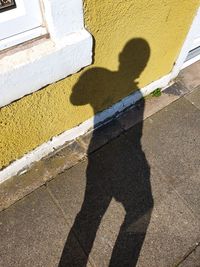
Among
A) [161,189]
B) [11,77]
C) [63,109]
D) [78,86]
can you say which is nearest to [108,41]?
[78,86]

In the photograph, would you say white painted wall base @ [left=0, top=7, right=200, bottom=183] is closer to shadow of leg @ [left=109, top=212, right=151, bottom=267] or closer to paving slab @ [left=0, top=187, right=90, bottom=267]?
paving slab @ [left=0, top=187, right=90, bottom=267]

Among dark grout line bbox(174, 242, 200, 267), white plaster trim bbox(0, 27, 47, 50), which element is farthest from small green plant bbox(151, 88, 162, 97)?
white plaster trim bbox(0, 27, 47, 50)

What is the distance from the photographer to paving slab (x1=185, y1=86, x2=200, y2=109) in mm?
3897

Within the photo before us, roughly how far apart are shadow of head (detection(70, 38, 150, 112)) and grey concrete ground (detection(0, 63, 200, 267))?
1.37 ft

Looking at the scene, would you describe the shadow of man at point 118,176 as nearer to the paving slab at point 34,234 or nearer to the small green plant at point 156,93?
the paving slab at point 34,234

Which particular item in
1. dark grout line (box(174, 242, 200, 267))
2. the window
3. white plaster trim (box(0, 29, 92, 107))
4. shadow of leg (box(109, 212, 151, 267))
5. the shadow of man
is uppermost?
the window

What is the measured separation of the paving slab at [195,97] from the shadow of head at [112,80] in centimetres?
93

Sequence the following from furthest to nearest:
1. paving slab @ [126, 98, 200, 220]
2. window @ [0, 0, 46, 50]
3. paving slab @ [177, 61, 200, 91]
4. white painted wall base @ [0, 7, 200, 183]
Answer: paving slab @ [177, 61, 200, 91] → paving slab @ [126, 98, 200, 220] → white painted wall base @ [0, 7, 200, 183] → window @ [0, 0, 46, 50]

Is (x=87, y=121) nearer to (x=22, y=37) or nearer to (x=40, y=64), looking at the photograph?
(x=40, y=64)

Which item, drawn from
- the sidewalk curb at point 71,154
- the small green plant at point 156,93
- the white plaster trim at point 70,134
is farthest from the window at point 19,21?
the small green plant at point 156,93

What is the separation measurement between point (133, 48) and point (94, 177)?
1357mm

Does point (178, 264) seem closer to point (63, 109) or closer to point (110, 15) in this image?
point (63, 109)

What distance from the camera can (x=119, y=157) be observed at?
3.31 metres

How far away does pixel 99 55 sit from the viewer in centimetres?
263
